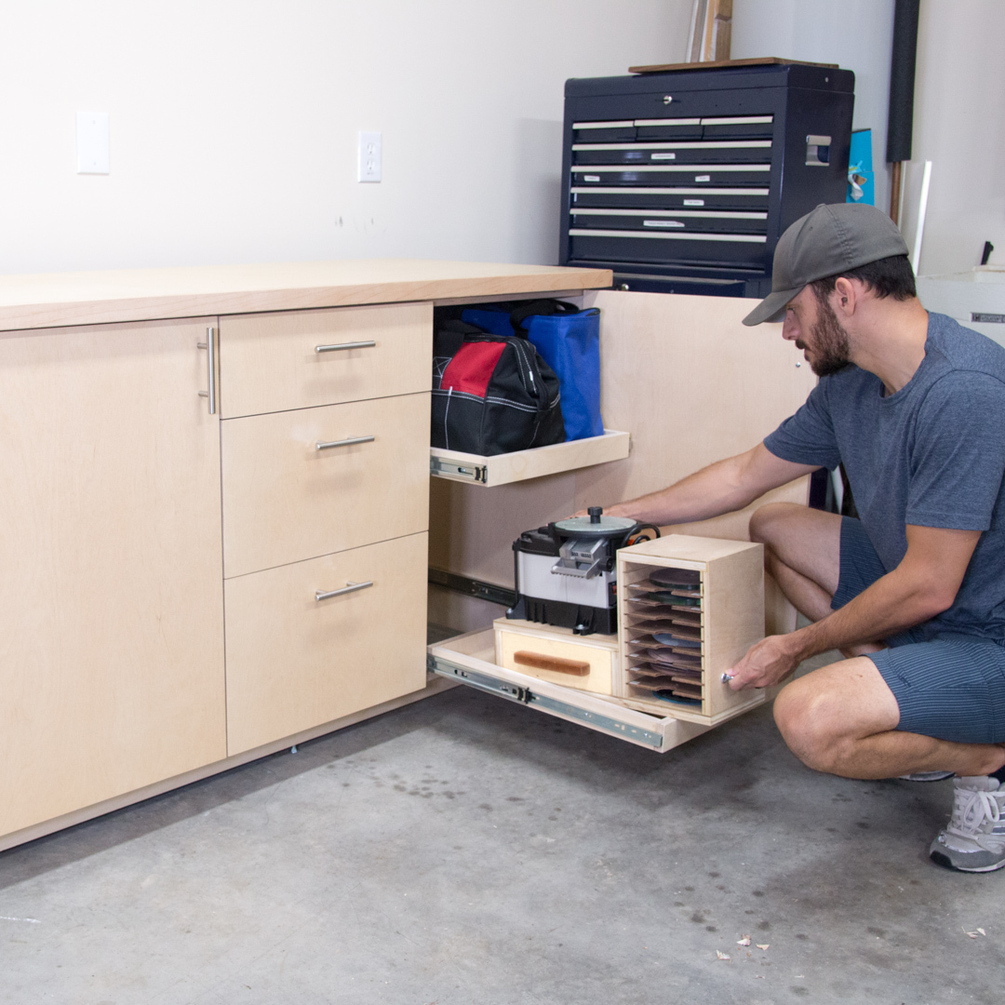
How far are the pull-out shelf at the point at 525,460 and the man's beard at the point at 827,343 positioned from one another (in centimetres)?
57

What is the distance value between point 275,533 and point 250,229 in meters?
0.92

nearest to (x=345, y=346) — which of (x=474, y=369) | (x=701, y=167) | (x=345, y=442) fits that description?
(x=345, y=442)

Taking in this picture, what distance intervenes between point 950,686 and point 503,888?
752mm

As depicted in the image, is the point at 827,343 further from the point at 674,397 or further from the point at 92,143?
the point at 92,143

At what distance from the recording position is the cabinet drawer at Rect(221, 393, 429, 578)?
6.03 feet

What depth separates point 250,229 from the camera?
2516mm

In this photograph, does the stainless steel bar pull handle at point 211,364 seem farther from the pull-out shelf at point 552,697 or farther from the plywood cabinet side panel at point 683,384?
the plywood cabinet side panel at point 683,384

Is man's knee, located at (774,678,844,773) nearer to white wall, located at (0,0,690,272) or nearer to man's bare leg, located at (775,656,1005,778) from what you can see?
man's bare leg, located at (775,656,1005,778)

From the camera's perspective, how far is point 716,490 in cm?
217

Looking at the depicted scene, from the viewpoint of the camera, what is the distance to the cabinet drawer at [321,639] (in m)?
1.91

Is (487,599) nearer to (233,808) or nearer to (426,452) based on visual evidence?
(426,452)

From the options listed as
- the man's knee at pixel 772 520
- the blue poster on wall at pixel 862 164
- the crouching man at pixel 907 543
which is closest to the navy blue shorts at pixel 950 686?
the crouching man at pixel 907 543

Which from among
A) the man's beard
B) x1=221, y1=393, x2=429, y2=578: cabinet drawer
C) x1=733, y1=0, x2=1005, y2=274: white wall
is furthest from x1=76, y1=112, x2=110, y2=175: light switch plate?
x1=733, y1=0, x2=1005, y2=274: white wall

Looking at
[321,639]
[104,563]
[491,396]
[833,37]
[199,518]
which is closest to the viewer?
[104,563]
